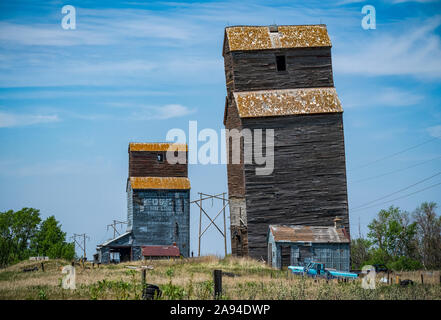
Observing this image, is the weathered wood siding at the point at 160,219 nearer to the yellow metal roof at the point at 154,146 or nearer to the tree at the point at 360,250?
the yellow metal roof at the point at 154,146

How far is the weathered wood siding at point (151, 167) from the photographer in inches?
2194

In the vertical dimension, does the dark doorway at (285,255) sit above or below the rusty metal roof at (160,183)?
below

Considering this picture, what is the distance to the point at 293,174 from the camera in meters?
42.0

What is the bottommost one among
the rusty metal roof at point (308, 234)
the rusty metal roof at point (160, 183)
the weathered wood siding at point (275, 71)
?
the rusty metal roof at point (308, 234)

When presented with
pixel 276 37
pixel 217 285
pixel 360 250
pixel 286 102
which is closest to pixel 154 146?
pixel 276 37

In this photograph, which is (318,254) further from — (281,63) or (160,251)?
(160,251)

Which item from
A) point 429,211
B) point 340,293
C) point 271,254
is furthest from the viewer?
point 429,211

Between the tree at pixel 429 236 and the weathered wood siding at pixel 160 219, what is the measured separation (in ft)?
73.8

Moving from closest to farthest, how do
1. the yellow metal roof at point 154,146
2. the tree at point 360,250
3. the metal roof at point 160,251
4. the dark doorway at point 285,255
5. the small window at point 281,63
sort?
the dark doorway at point 285,255 → the small window at point 281,63 → the metal roof at point 160,251 → the yellow metal roof at point 154,146 → the tree at point 360,250

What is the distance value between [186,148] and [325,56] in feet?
57.2

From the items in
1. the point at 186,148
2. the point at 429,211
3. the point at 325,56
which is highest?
the point at 325,56

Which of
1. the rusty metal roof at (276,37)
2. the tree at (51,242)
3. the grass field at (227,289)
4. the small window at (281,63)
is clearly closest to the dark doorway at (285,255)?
the grass field at (227,289)
